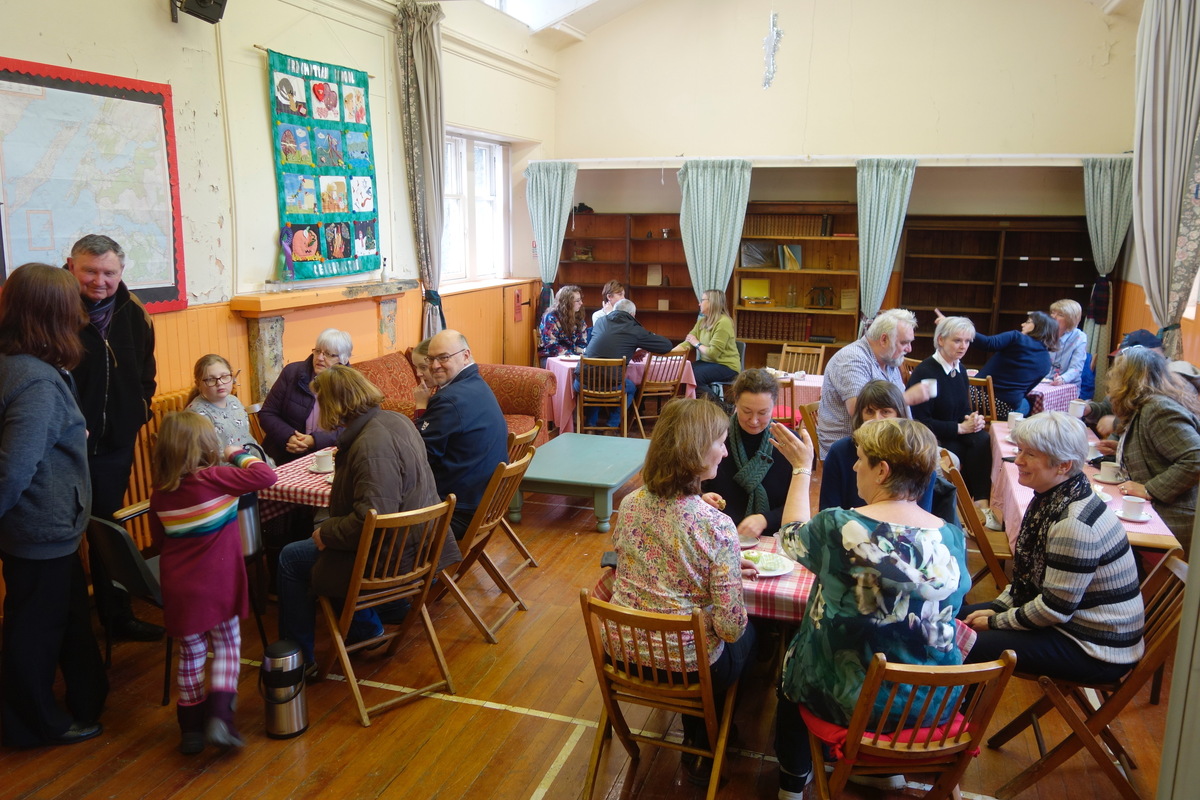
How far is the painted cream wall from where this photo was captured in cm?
851

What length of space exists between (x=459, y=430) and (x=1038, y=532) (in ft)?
8.20

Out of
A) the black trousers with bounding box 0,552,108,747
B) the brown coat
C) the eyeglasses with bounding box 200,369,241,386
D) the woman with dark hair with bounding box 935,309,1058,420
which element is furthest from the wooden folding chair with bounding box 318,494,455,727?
the woman with dark hair with bounding box 935,309,1058,420

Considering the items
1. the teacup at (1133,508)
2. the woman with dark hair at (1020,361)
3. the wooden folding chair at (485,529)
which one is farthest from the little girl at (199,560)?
the woman with dark hair at (1020,361)

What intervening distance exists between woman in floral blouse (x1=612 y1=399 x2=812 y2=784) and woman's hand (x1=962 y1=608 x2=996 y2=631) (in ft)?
2.99

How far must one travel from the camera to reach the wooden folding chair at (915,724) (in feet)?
7.23

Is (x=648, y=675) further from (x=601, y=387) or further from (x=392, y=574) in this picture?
(x=601, y=387)

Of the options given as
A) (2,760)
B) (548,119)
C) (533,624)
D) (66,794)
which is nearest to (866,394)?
(533,624)

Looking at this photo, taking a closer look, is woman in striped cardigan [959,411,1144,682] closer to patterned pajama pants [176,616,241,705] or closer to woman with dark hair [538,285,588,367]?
patterned pajama pants [176,616,241,705]

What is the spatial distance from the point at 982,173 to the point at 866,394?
6.82 metres

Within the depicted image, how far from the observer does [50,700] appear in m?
3.16

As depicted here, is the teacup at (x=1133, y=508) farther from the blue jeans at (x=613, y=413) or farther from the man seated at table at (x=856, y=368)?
the blue jeans at (x=613, y=413)

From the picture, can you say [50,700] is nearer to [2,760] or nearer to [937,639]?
[2,760]

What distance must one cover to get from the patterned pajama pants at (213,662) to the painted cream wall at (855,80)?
7926mm

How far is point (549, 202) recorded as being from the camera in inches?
383
